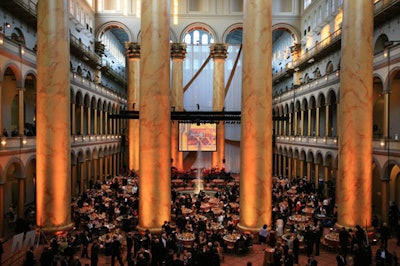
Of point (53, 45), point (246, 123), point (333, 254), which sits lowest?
point (333, 254)

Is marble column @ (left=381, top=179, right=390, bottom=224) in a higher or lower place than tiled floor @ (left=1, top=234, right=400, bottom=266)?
higher

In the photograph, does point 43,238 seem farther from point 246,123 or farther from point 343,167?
point 343,167

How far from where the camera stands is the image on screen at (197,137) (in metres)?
35.7

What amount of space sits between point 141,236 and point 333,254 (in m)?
7.00

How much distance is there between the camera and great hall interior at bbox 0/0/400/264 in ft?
45.5

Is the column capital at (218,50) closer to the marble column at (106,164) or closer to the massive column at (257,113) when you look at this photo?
the marble column at (106,164)

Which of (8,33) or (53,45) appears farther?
(8,33)

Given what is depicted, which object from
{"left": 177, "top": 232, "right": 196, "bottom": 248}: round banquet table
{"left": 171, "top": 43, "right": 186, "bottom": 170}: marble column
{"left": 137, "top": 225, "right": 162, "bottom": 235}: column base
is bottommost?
{"left": 177, "top": 232, "right": 196, "bottom": 248}: round banquet table

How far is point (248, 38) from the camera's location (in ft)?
45.4

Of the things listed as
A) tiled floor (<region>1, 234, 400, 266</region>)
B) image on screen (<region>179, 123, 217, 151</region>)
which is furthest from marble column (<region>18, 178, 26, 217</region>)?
image on screen (<region>179, 123, 217, 151</region>)

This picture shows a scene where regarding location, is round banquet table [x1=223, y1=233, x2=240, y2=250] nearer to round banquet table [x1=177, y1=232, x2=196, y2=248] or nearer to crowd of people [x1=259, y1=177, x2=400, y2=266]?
crowd of people [x1=259, y1=177, x2=400, y2=266]

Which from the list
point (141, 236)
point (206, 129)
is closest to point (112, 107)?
point (206, 129)

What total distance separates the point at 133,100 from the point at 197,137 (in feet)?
23.7

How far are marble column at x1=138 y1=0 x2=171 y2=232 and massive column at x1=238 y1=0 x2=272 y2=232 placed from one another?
3011 millimetres
